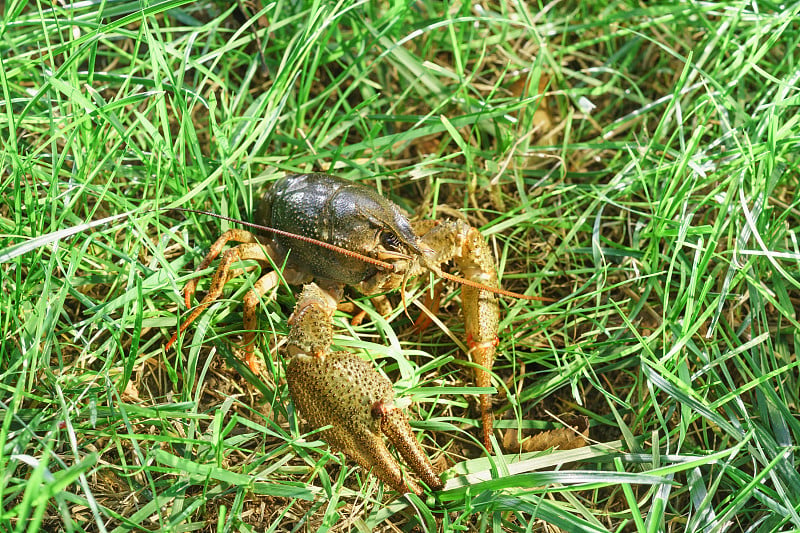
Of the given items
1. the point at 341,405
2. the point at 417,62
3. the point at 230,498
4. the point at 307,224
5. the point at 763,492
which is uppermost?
the point at 417,62

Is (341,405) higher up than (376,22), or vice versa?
(376,22)

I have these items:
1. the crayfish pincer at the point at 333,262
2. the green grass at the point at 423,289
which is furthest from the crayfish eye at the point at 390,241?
the green grass at the point at 423,289

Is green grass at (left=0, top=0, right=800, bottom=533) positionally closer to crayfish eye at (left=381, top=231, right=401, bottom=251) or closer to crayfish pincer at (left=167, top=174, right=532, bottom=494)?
crayfish pincer at (left=167, top=174, right=532, bottom=494)

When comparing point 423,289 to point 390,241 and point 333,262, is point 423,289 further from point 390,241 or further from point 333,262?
point 333,262

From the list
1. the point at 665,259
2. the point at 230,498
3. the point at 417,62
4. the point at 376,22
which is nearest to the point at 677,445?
the point at 665,259

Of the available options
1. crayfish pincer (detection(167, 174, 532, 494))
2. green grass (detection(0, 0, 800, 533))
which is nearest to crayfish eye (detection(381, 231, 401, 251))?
crayfish pincer (detection(167, 174, 532, 494))

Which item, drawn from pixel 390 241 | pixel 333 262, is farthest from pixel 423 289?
pixel 333 262

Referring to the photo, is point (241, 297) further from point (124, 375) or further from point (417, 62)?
point (417, 62)
